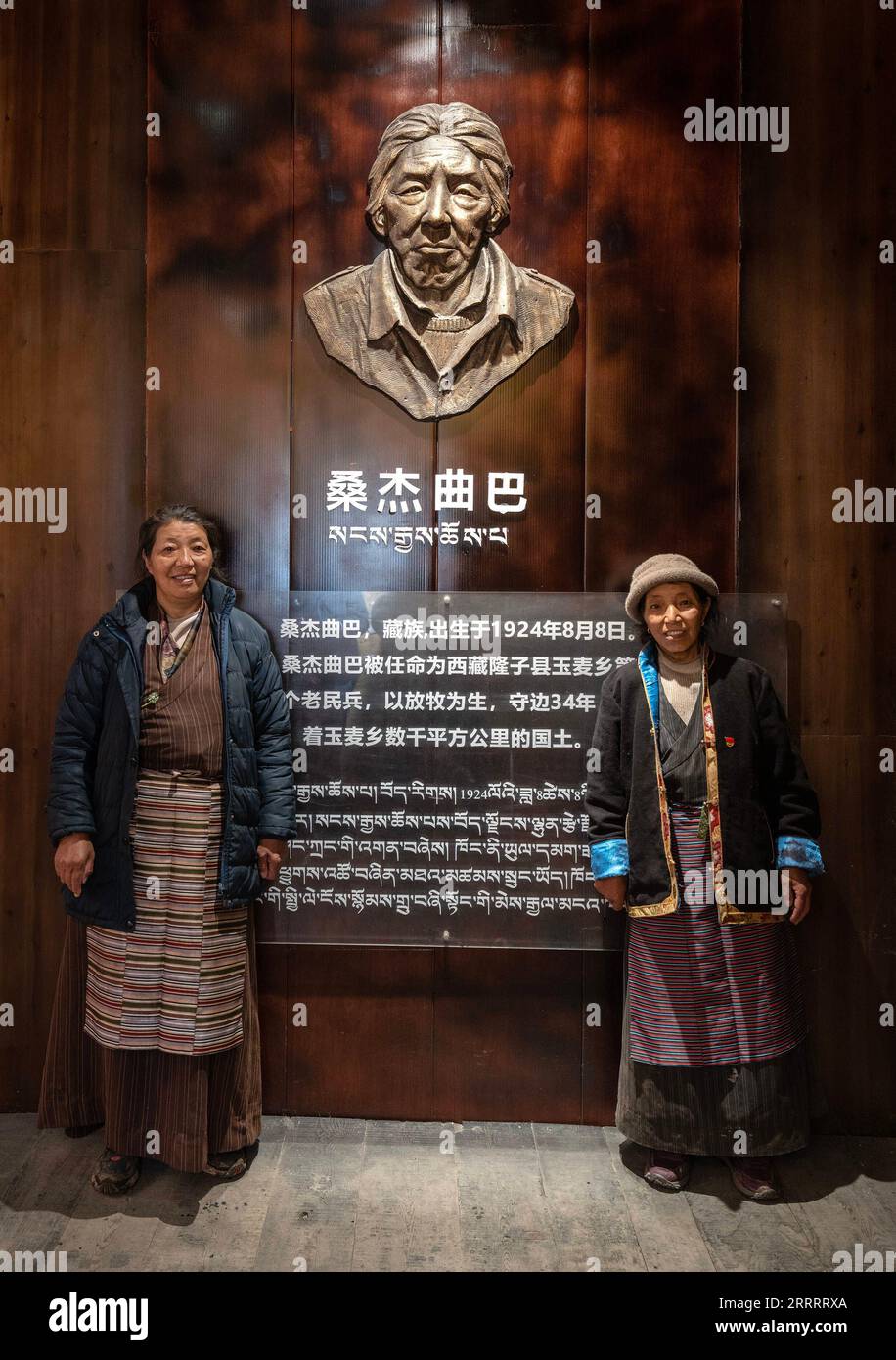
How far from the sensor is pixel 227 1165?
2.40m

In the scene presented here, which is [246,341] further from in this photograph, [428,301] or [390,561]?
[390,561]

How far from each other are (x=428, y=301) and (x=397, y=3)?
0.88 m

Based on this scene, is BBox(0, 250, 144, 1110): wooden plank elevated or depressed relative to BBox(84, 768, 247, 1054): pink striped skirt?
elevated

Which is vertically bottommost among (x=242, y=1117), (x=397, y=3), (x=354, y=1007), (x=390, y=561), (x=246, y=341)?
(x=242, y=1117)

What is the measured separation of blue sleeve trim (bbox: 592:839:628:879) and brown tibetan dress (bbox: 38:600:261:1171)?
100cm

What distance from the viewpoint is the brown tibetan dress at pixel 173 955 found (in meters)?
2.31

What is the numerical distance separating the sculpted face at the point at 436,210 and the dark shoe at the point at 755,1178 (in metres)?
2.60

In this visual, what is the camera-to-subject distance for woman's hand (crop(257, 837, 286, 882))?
2.45 metres

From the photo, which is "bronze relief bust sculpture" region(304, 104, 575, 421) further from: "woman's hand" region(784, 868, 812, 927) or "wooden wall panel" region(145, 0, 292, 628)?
"woman's hand" region(784, 868, 812, 927)

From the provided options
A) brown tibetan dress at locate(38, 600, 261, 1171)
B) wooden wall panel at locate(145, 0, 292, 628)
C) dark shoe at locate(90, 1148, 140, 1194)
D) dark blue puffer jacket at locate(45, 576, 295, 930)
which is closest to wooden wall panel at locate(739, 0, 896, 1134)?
wooden wall panel at locate(145, 0, 292, 628)

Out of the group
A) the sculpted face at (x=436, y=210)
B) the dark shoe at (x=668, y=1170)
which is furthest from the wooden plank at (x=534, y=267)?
the dark shoe at (x=668, y=1170)
